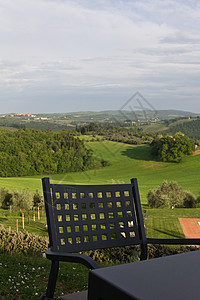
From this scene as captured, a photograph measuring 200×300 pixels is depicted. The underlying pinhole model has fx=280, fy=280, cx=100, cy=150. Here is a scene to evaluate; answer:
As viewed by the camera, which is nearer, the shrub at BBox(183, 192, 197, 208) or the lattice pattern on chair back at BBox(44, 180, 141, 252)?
the lattice pattern on chair back at BBox(44, 180, 141, 252)

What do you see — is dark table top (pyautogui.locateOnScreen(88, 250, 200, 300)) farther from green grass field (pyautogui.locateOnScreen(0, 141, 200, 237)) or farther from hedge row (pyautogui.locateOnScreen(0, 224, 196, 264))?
green grass field (pyautogui.locateOnScreen(0, 141, 200, 237))

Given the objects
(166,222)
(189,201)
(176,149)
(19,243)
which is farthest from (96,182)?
(19,243)

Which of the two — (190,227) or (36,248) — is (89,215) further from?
(190,227)

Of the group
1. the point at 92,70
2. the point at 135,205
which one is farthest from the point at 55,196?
the point at 92,70

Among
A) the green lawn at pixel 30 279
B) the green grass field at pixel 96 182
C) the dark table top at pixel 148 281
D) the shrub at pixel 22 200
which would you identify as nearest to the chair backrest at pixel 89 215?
the green grass field at pixel 96 182

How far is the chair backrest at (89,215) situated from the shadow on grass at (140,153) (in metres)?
12.0

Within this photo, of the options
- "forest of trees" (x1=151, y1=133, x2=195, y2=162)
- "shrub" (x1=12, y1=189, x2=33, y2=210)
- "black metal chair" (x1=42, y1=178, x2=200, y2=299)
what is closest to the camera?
"black metal chair" (x1=42, y1=178, x2=200, y2=299)

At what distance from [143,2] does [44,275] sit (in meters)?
7.95

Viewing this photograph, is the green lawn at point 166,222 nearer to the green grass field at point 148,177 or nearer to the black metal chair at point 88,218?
the green grass field at point 148,177

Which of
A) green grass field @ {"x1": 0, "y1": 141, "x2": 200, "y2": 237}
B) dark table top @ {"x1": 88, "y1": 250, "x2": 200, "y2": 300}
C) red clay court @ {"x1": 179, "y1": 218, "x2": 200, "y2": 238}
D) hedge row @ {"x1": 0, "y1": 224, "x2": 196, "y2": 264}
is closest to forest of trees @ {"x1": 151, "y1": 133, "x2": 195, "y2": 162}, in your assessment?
green grass field @ {"x1": 0, "y1": 141, "x2": 200, "y2": 237}

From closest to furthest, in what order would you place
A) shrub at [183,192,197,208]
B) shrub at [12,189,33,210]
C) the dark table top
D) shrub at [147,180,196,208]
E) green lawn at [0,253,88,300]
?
the dark table top
green lawn at [0,253,88,300]
shrub at [12,189,33,210]
shrub at [147,180,196,208]
shrub at [183,192,197,208]

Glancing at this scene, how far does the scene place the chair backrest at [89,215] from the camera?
141 centimetres

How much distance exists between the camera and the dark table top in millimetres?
765

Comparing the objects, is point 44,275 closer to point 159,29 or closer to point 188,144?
point 159,29
